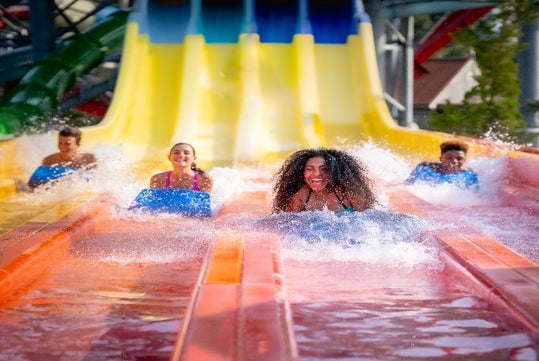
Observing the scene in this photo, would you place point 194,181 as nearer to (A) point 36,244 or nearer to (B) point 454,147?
(A) point 36,244

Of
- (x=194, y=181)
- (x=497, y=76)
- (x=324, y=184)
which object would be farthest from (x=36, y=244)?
(x=497, y=76)

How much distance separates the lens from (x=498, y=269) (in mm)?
2734

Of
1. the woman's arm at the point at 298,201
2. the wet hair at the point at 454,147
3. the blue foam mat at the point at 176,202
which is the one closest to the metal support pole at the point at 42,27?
the blue foam mat at the point at 176,202

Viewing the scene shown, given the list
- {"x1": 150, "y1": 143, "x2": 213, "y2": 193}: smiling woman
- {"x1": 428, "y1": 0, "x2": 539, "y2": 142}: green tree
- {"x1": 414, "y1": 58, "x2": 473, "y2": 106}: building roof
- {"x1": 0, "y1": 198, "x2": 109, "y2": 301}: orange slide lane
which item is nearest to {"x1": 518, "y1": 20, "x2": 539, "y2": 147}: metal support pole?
{"x1": 428, "y1": 0, "x2": 539, "y2": 142}: green tree

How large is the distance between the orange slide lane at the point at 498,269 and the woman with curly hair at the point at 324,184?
626 millimetres

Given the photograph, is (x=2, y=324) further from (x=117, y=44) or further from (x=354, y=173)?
(x=117, y=44)

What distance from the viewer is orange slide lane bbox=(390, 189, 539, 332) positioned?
7.63ft

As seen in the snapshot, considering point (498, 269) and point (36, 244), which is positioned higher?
point (36, 244)

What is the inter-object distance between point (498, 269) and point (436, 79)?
74.7 feet

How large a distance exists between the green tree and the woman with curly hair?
5794 mm

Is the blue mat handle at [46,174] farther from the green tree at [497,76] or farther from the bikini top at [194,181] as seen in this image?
the green tree at [497,76]

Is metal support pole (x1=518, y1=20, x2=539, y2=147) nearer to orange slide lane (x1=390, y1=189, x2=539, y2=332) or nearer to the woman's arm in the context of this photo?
the woman's arm

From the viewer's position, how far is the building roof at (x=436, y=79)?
23484 millimetres

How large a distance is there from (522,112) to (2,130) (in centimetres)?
649
